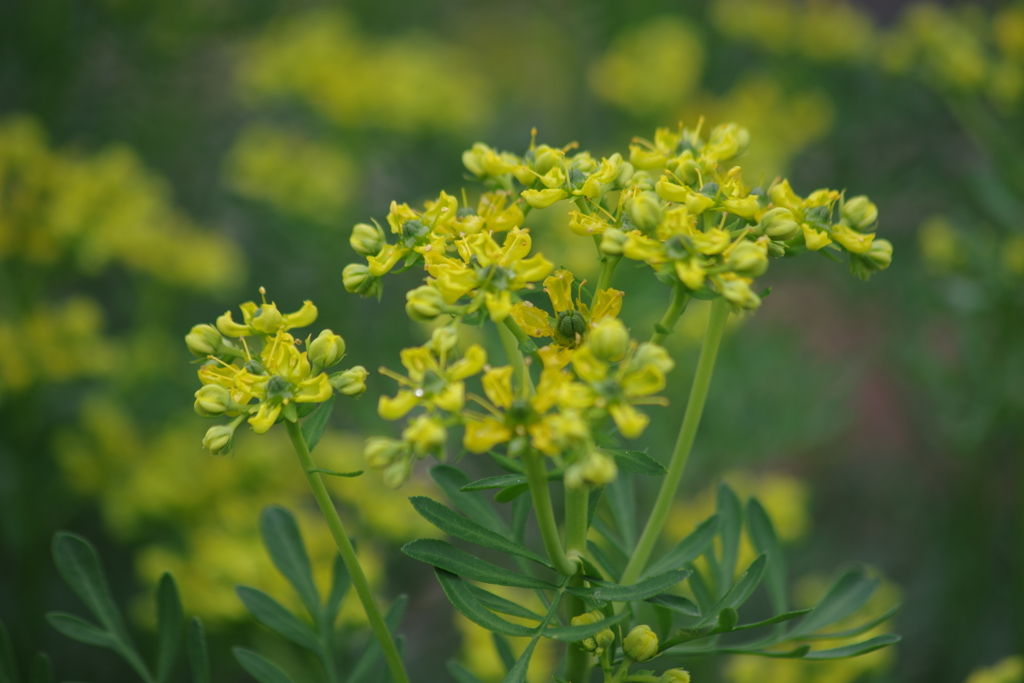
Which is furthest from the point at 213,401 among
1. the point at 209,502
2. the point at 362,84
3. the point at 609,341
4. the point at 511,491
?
the point at 362,84

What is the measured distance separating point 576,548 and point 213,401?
1.55 feet

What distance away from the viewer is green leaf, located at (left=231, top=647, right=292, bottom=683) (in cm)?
108

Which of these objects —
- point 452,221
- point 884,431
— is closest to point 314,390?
point 452,221

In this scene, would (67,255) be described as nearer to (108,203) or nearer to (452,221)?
(108,203)

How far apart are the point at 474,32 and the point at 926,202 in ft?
11.9

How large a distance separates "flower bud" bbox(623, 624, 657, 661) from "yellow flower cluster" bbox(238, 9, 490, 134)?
7.92 ft

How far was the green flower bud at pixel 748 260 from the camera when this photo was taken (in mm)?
907

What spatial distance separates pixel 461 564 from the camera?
96 cm

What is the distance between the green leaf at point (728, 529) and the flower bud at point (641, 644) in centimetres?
29

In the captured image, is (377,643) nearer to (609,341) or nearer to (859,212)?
(609,341)

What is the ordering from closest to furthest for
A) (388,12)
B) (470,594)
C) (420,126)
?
(470,594) → (420,126) → (388,12)

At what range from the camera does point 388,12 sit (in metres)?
4.47

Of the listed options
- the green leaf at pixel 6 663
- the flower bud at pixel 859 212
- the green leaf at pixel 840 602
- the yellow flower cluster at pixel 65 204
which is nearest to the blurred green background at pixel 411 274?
the yellow flower cluster at pixel 65 204

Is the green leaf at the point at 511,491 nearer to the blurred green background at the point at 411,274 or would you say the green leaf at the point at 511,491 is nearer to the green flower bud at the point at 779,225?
the green flower bud at the point at 779,225
